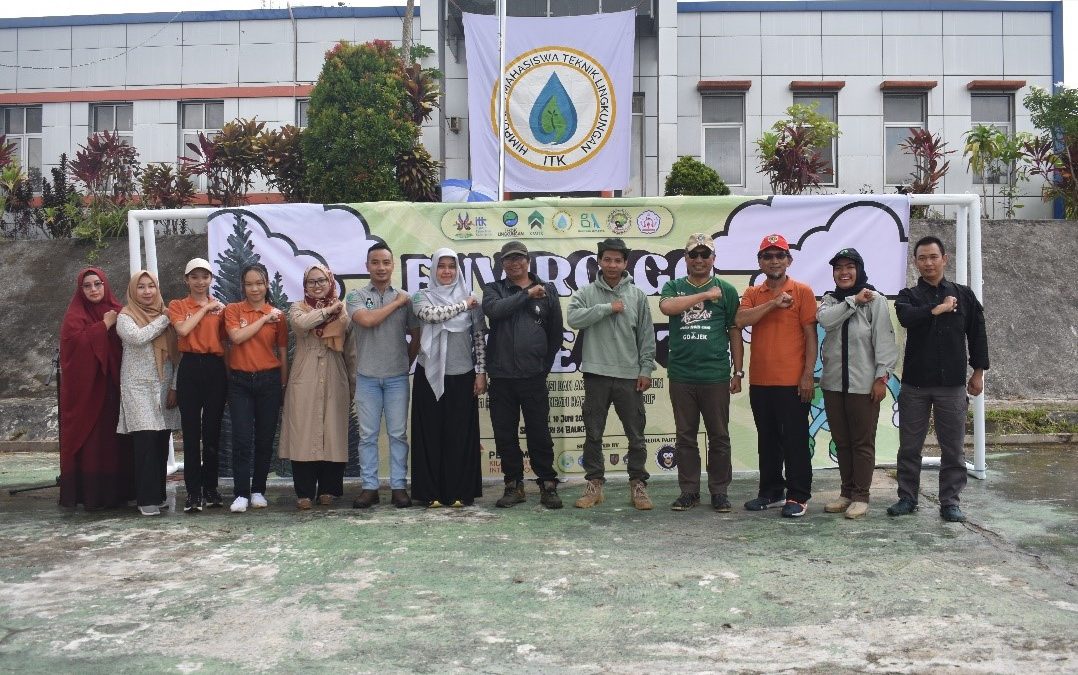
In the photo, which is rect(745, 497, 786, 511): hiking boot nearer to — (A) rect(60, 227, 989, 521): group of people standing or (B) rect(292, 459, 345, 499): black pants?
(A) rect(60, 227, 989, 521): group of people standing

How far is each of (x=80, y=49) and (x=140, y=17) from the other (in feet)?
3.84

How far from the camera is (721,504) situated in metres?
5.84

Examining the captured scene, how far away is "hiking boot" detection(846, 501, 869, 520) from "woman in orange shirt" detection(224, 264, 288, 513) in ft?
11.7

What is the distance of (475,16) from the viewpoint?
38.5 feet

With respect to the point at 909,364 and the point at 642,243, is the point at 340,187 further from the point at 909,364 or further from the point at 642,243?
the point at 909,364

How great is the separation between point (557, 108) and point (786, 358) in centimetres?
713

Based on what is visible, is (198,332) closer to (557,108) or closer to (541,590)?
(541,590)

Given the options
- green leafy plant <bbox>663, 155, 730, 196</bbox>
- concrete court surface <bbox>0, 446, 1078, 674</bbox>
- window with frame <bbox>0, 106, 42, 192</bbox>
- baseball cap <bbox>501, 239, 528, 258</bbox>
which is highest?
window with frame <bbox>0, 106, 42, 192</bbox>

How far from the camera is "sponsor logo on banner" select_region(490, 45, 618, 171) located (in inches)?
471

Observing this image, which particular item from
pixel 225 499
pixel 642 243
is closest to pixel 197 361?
pixel 225 499

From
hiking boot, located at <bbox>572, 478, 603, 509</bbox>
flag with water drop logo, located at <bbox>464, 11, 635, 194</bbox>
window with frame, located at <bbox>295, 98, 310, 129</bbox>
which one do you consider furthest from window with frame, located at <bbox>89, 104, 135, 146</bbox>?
hiking boot, located at <bbox>572, 478, 603, 509</bbox>

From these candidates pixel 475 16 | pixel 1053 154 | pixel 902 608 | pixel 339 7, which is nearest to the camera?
pixel 902 608

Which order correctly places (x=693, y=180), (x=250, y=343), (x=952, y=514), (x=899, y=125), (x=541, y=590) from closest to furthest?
(x=541, y=590) → (x=952, y=514) → (x=250, y=343) → (x=693, y=180) → (x=899, y=125)

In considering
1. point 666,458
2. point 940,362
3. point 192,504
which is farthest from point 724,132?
point 192,504
